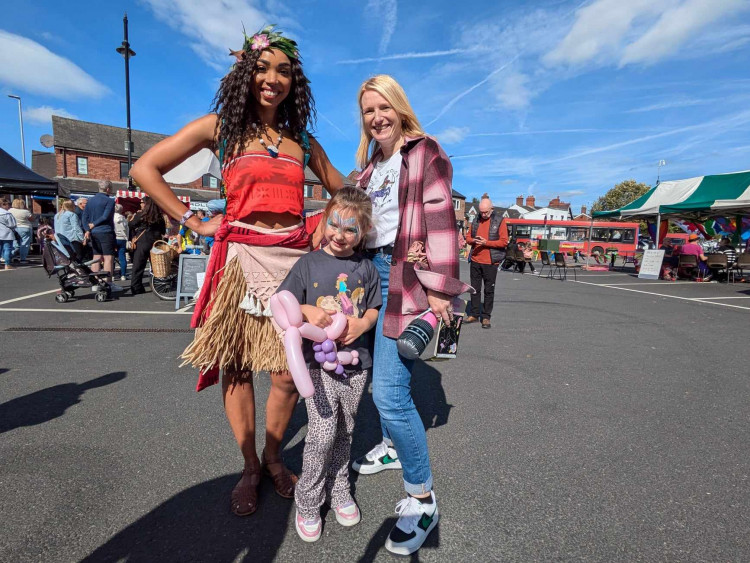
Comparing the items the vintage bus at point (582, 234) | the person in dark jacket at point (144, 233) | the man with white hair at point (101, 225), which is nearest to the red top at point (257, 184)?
the person in dark jacket at point (144, 233)

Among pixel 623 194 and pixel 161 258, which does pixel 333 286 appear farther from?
pixel 623 194

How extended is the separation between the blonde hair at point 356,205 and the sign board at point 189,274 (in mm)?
5493

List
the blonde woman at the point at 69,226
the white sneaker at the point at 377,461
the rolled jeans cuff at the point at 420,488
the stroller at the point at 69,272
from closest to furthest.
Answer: the rolled jeans cuff at the point at 420,488 → the white sneaker at the point at 377,461 → the stroller at the point at 69,272 → the blonde woman at the point at 69,226

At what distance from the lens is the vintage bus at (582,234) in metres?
26.6

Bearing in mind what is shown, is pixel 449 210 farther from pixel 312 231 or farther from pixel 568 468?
pixel 568 468

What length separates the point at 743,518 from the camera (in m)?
1.97

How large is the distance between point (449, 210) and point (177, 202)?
1232mm

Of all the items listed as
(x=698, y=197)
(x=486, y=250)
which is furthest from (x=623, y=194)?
(x=486, y=250)

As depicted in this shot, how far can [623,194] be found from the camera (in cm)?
5109

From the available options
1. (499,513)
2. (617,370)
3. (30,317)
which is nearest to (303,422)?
(499,513)

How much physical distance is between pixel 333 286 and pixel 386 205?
0.43 metres

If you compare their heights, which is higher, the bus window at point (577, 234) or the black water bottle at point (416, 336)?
the bus window at point (577, 234)

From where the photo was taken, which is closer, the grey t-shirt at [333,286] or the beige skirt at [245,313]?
the grey t-shirt at [333,286]

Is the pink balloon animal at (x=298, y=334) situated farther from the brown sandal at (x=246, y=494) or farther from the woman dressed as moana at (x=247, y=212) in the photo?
the brown sandal at (x=246, y=494)
